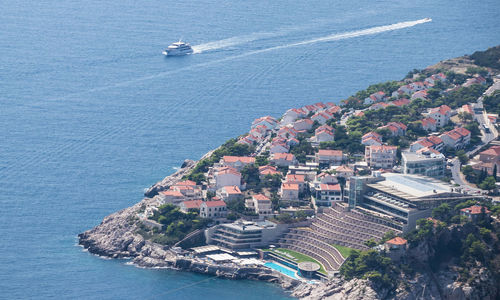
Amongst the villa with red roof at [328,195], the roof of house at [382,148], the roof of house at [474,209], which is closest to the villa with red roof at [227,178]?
the villa with red roof at [328,195]

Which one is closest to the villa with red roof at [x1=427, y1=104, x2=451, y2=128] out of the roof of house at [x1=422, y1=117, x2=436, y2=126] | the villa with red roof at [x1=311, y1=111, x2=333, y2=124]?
the roof of house at [x1=422, y1=117, x2=436, y2=126]

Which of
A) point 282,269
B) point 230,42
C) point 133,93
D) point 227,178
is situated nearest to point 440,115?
point 227,178

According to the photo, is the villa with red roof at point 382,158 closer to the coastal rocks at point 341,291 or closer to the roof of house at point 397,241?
→ the roof of house at point 397,241

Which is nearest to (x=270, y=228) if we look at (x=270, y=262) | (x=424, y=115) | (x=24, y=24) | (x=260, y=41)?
(x=270, y=262)

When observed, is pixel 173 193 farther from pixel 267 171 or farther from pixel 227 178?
pixel 267 171

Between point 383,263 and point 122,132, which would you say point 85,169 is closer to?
point 122,132

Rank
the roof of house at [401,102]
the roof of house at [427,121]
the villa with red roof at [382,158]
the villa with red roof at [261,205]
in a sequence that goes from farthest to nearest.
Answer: the roof of house at [401,102], the roof of house at [427,121], the villa with red roof at [382,158], the villa with red roof at [261,205]
